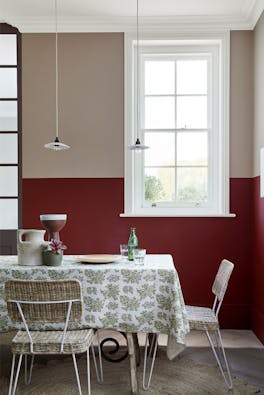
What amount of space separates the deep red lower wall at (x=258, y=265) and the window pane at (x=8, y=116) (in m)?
2.57

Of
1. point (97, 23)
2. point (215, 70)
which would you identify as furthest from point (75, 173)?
point (215, 70)

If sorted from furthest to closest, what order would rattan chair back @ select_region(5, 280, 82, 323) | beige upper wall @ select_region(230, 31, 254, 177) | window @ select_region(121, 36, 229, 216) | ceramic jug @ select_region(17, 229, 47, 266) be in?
window @ select_region(121, 36, 229, 216) → beige upper wall @ select_region(230, 31, 254, 177) → ceramic jug @ select_region(17, 229, 47, 266) → rattan chair back @ select_region(5, 280, 82, 323)

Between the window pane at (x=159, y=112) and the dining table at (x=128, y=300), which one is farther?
the window pane at (x=159, y=112)

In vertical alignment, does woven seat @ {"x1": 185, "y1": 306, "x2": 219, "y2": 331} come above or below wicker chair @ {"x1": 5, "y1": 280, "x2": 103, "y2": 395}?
below

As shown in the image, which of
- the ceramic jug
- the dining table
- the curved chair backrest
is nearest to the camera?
the dining table

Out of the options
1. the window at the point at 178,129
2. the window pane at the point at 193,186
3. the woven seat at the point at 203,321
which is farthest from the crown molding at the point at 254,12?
→ the woven seat at the point at 203,321

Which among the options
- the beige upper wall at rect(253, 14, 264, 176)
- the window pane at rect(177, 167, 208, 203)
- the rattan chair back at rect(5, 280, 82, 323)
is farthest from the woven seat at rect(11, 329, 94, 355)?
the beige upper wall at rect(253, 14, 264, 176)

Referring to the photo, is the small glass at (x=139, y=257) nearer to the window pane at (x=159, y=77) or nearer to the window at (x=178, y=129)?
the window at (x=178, y=129)

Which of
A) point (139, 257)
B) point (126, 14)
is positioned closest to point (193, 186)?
point (139, 257)

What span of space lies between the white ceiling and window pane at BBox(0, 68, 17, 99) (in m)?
0.46

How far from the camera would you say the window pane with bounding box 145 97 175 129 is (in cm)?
459

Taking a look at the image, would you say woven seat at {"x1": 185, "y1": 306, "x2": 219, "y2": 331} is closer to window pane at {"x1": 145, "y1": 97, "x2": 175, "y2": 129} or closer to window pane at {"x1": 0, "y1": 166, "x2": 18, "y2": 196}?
window pane at {"x1": 145, "y1": 97, "x2": 175, "y2": 129}

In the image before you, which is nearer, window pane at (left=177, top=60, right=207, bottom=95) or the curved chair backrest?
the curved chair backrest

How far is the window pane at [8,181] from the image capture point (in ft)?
15.2
